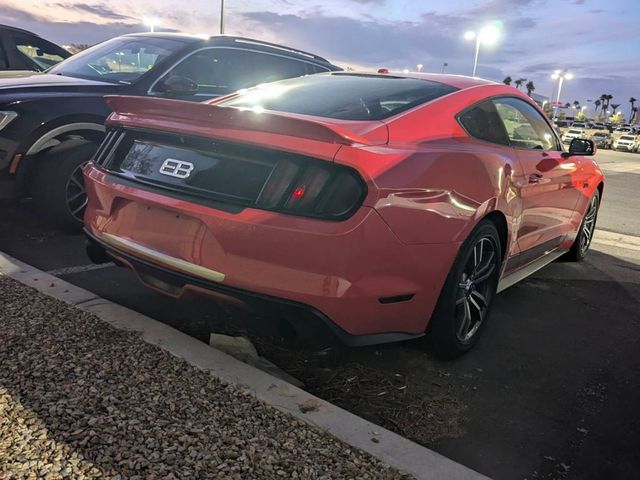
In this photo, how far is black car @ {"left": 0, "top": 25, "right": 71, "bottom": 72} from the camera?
24.9 ft

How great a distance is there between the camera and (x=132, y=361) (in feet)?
8.98

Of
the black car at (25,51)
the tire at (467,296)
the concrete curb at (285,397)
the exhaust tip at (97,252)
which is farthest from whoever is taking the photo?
the black car at (25,51)

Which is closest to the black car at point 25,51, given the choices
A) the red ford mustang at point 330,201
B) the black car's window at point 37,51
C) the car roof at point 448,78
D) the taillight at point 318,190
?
the black car's window at point 37,51

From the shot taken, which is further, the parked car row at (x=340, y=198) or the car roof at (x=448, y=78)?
the car roof at (x=448, y=78)

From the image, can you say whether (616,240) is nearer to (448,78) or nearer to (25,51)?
(448,78)

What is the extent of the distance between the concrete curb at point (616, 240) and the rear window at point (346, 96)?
448 cm

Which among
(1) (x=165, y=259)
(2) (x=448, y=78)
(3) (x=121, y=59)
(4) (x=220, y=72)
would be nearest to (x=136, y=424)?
(1) (x=165, y=259)

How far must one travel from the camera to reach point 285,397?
8.32 ft

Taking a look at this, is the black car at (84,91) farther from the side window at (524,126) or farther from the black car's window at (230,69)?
the side window at (524,126)

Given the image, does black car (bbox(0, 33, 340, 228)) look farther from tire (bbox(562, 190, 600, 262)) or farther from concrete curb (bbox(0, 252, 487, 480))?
tire (bbox(562, 190, 600, 262))

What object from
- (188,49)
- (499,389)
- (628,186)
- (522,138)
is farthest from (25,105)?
(628,186)

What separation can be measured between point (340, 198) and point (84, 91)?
3.48 meters

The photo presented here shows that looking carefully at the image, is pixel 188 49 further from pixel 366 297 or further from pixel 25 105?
pixel 366 297

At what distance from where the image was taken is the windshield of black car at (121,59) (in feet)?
18.0
